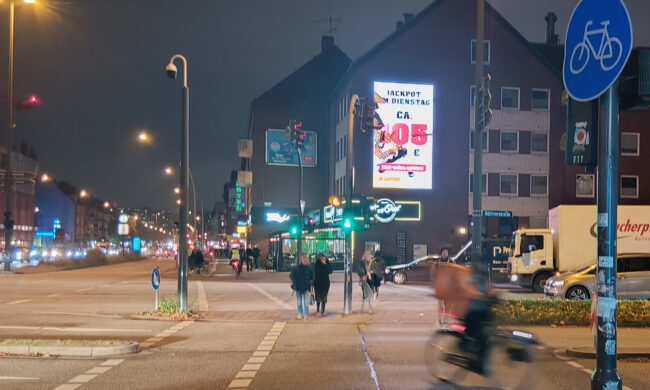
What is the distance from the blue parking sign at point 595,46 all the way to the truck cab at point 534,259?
24615 millimetres

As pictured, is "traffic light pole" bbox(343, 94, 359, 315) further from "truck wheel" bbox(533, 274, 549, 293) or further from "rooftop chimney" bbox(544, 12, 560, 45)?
"rooftop chimney" bbox(544, 12, 560, 45)

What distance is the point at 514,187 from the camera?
4888 cm

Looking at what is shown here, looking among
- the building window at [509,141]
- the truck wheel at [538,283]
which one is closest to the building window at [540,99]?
the building window at [509,141]

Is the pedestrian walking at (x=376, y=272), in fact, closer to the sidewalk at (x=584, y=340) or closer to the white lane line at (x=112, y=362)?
the sidewalk at (x=584, y=340)

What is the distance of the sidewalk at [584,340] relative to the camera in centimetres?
1195

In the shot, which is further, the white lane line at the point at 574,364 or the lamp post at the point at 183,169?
the lamp post at the point at 183,169

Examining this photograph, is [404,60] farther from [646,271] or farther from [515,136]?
[646,271]

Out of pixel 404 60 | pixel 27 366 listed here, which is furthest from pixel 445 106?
pixel 27 366

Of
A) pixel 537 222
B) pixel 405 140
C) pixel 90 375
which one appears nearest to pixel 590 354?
pixel 90 375

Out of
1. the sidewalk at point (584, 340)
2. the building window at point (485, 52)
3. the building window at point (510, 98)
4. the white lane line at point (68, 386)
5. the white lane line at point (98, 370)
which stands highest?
the building window at point (485, 52)

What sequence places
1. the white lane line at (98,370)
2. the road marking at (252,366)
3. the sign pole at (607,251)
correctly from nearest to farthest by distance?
the sign pole at (607,251), the road marking at (252,366), the white lane line at (98,370)

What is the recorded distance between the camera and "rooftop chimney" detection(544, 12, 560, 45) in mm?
61250

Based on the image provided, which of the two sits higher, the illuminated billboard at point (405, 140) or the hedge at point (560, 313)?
the illuminated billboard at point (405, 140)

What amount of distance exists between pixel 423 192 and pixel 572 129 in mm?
40967
